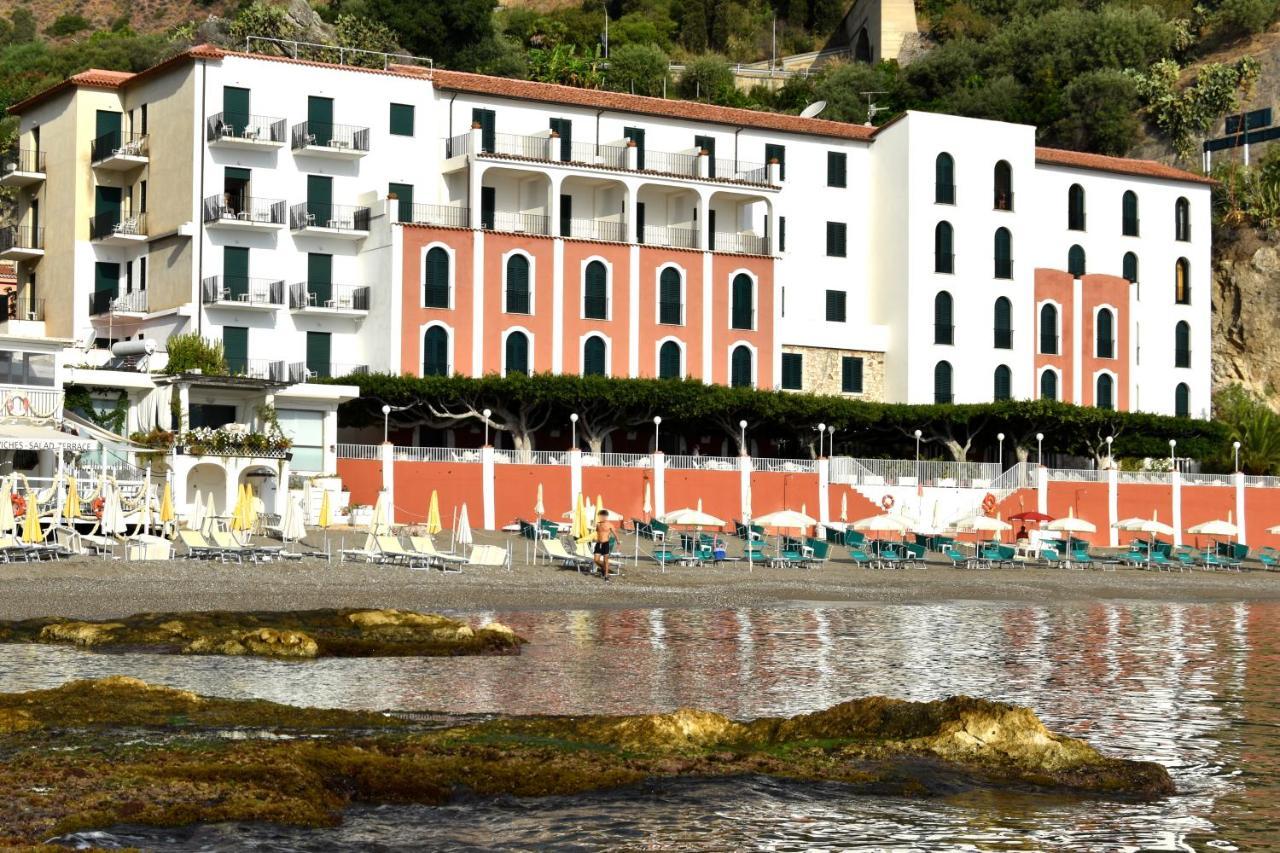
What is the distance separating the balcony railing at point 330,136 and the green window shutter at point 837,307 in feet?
57.0

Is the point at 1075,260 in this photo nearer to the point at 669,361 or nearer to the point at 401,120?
the point at 669,361

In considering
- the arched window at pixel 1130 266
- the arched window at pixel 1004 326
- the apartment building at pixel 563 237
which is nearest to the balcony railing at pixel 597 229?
the apartment building at pixel 563 237

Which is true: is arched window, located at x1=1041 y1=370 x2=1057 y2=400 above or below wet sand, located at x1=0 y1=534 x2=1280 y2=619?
above

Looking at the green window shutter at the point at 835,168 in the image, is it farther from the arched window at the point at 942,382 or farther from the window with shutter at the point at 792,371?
the arched window at the point at 942,382

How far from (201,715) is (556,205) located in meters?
39.8

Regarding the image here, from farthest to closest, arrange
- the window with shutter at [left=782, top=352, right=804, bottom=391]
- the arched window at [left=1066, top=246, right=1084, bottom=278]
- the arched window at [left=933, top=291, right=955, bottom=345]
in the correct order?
the arched window at [left=1066, top=246, right=1084, bottom=278]
the arched window at [left=933, top=291, right=955, bottom=345]
the window with shutter at [left=782, top=352, right=804, bottom=391]

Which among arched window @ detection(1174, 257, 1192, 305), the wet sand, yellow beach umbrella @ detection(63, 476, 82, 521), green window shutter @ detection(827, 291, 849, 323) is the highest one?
arched window @ detection(1174, 257, 1192, 305)

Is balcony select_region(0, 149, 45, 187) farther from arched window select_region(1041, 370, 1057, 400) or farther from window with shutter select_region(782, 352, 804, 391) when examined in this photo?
arched window select_region(1041, 370, 1057, 400)

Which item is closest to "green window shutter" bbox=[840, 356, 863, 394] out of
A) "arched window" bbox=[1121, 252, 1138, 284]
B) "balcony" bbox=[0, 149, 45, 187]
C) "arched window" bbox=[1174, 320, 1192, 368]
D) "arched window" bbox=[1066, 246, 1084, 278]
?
"arched window" bbox=[1066, 246, 1084, 278]

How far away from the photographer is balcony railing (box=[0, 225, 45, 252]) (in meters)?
57.2

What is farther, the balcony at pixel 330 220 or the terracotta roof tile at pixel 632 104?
the terracotta roof tile at pixel 632 104

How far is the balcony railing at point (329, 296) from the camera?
52.8 m

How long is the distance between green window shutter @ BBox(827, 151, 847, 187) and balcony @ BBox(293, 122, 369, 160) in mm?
16907

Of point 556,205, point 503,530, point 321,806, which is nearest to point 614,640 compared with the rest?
point 321,806
